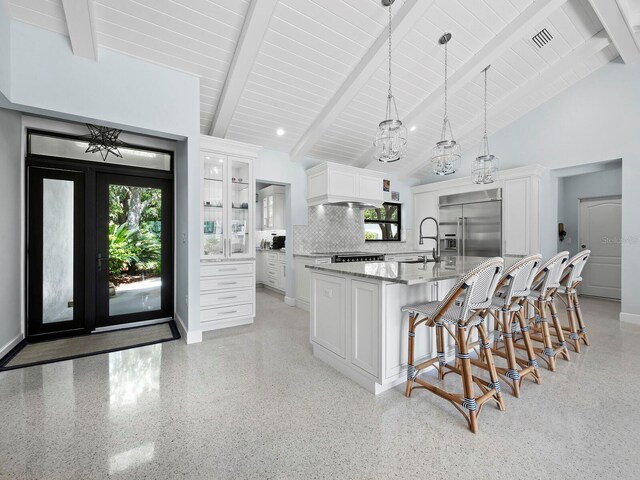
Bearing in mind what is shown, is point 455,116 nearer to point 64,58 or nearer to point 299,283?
point 299,283

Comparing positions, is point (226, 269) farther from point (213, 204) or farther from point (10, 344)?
point (10, 344)

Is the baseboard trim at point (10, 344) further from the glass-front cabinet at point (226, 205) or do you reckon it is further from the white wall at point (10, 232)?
the glass-front cabinet at point (226, 205)

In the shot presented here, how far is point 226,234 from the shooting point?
386 cm

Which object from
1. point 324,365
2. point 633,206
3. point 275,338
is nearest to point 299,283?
point 275,338

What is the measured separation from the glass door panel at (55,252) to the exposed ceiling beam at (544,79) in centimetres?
614

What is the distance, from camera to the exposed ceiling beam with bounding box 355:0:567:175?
323 centimetres

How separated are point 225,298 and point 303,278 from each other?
1423 mm

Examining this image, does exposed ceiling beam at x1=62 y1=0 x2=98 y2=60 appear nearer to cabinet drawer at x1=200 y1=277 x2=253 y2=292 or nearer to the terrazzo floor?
cabinet drawer at x1=200 y1=277 x2=253 y2=292

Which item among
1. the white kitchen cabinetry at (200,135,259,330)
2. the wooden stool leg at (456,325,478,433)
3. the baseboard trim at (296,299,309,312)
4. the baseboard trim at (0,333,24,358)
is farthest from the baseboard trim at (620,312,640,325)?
the baseboard trim at (0,333,24,358)

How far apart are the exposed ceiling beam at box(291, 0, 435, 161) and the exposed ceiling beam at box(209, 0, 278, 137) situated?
1.21 m

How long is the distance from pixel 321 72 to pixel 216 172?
1832 mm

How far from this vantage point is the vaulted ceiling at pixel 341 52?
2658mm

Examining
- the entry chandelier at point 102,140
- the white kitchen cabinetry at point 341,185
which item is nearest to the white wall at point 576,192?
the white kitchen cabinetry at point 341,185

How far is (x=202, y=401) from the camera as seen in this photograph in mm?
2121
